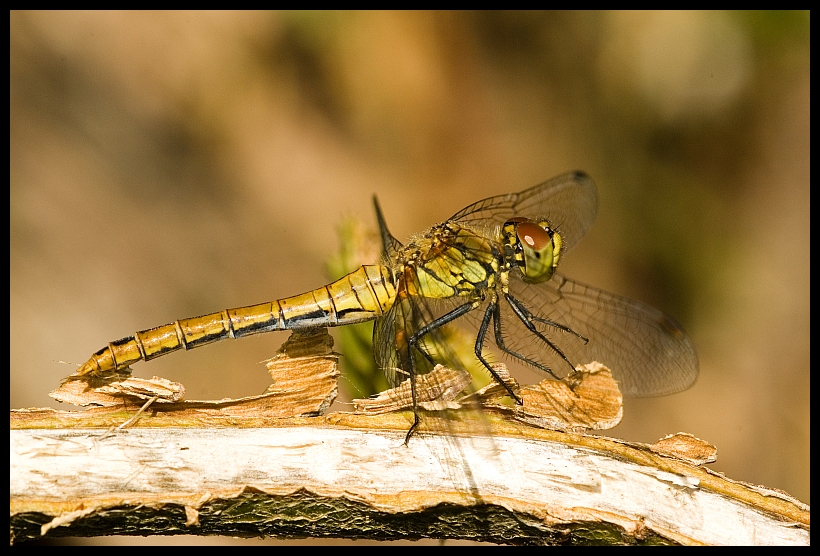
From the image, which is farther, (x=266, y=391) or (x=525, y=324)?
(x=525, y=324)

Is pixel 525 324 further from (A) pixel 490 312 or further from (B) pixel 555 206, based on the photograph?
(B) pixel 555 206

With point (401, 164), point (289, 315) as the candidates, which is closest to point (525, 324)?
point (289, 315)

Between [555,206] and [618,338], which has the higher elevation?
[555,206]

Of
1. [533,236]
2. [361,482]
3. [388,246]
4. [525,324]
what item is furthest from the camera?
[388,246]

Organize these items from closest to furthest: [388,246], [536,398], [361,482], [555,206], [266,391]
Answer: [361,482], [266,391], [536,398], [388,246], [555,206]

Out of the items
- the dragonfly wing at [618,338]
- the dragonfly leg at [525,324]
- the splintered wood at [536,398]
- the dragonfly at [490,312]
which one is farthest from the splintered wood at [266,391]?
the dragonfly wing at [618,338]

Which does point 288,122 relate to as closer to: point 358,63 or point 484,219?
point 358,63

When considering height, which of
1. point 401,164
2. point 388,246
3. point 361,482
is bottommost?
point 361,482
